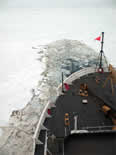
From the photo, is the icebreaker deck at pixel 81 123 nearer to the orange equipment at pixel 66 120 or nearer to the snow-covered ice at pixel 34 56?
the orange equipment at pixel 66 120

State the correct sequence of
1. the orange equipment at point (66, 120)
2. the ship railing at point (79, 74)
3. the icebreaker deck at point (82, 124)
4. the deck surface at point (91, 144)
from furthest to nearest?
1. the ship railing at point (79, 74)
2. the orange equipment at point (66, 120)
3. the icebreaker deck at point (82, 124)
4. the deck surface at point (91, 144)

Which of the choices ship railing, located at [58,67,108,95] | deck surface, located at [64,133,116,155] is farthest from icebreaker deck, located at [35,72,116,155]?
ship railing, located at [58,67,108,95]

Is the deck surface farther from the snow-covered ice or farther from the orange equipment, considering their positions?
the snow-covered ice

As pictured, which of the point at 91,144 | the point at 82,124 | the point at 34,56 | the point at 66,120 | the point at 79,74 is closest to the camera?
the point at 91,144

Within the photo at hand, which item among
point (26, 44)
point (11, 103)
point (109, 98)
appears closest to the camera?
→ point (109, 98)

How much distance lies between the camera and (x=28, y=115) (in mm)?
9602

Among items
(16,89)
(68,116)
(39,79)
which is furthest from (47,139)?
(39,79)

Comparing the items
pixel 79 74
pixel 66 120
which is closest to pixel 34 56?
pixel 79 74

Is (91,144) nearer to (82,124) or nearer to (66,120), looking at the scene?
(82,124)

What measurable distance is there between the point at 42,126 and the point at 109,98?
3189 millimetres

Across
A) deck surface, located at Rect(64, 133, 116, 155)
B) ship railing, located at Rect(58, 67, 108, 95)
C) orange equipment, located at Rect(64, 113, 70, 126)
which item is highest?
ship railing, located at Rect(58, 67, 108, 95)

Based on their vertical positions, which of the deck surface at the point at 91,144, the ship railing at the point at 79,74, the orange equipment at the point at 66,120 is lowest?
the deck surface at the point at 91,144

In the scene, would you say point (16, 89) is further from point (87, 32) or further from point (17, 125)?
point (87, 32)

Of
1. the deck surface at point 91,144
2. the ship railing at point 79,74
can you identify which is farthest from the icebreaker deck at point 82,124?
the ship railing at point 79,74
